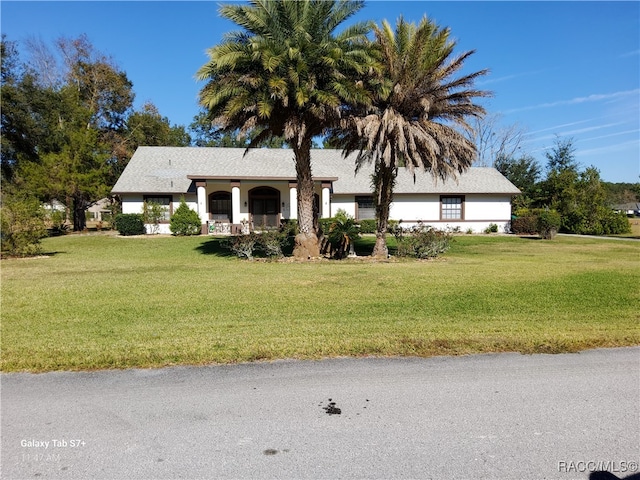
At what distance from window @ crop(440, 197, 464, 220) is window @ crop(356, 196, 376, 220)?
568cm

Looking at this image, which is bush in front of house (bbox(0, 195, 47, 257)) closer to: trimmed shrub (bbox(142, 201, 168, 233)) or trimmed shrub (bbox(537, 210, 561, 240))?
trimmed shrub (bbox(142, 201, 168, 233))

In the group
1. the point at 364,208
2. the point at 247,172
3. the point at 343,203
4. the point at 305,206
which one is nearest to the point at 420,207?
the point at 364,208

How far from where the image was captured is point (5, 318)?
7312mm

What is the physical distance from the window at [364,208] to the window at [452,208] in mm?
5680

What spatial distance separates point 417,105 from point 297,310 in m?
10.7

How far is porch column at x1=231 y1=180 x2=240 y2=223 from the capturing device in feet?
93.0

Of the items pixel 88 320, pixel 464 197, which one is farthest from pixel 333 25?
pixel 464 197

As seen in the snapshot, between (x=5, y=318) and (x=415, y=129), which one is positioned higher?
(x=415, y=129)

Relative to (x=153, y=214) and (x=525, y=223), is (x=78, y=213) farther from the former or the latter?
(x=525, y=223)

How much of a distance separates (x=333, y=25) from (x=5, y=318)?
508 inches

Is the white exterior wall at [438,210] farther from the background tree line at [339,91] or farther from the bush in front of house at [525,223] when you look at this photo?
the background tree line at [339,91]

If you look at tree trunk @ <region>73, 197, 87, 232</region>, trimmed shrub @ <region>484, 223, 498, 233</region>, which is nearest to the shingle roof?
trimmed shrub @ <region>484, 223, 498, 233</region>

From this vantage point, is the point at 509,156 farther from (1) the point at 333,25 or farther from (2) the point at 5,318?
(2) the point at 5,318

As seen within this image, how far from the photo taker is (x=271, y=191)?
30.9 m
